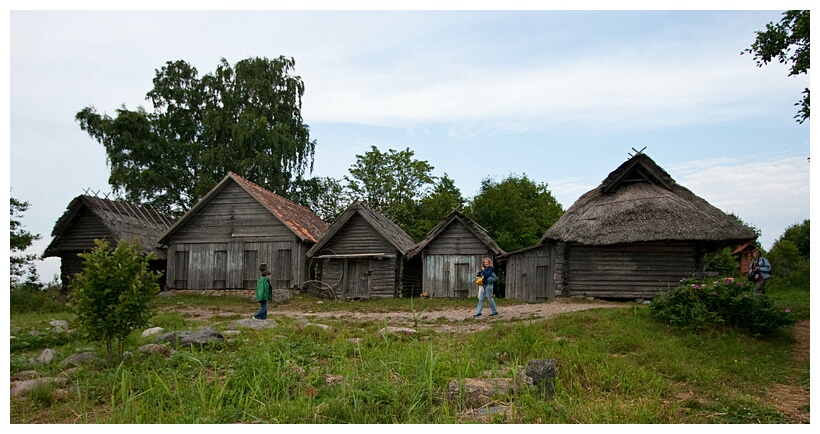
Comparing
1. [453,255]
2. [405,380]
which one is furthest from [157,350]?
[453,255]

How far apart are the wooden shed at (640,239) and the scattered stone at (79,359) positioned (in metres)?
15.0

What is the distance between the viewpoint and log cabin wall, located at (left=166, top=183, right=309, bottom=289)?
2512 cm

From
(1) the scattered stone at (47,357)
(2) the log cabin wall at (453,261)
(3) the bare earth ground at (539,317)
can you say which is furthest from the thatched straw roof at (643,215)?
(1) the scattered stone at (47,357)

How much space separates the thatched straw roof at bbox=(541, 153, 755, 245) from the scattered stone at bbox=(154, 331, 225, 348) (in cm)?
1337

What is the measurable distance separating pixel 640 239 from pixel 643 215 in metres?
1.04

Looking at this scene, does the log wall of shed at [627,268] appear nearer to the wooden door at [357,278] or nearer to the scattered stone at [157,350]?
the wooden door at [357,278]

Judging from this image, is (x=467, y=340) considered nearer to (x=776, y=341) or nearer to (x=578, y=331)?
(x=578, y=331)

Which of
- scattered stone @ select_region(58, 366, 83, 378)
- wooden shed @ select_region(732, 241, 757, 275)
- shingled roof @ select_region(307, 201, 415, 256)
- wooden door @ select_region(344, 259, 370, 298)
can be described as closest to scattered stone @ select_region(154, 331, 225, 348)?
scattered stone @ select_region(58, 366, 83, 378)

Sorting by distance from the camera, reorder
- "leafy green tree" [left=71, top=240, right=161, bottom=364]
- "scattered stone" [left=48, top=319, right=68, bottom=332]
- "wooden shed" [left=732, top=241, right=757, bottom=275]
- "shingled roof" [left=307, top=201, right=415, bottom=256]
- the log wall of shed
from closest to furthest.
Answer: "leafy green tree" [left=71, top=240, right=161, bottom=364], "scattered stone" [left=48, top=319, right=68, bottom=332], the log wall of shed, "shingled roof" [left=307, top=201, right=415, bottom=256], "wooden shed" [left=732, top=241, right=757, bottom=275]

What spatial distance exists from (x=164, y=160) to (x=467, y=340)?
95.6 ft

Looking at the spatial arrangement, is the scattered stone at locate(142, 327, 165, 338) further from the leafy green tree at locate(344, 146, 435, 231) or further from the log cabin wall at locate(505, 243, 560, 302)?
the leafy green tree at locate(344, 146, 435, 231)

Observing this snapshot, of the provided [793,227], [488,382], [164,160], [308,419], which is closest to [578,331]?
[488,382]

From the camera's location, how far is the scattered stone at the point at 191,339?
8.70 meters

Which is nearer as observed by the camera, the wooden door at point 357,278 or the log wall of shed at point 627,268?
the log wall of shed at point 627,268
